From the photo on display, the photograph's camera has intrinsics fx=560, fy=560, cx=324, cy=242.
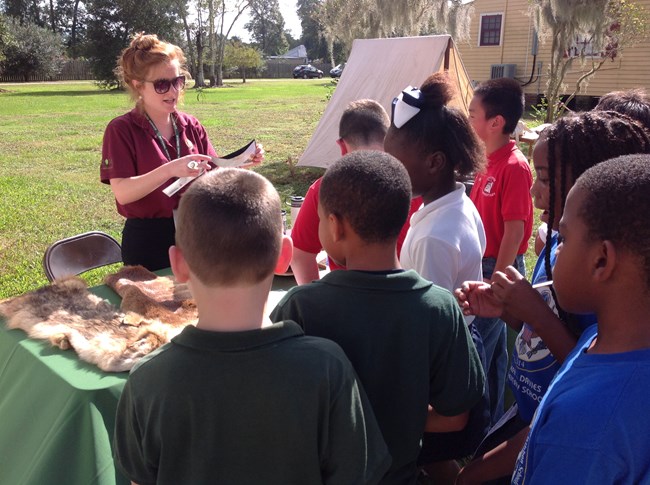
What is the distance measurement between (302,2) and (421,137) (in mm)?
95028

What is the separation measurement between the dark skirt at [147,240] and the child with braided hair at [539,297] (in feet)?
6.48

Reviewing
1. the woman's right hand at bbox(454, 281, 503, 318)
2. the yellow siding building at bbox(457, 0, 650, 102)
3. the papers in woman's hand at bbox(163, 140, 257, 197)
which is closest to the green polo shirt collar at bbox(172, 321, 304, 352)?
the woman's right hand at bbox(454, 281, 503, 318)

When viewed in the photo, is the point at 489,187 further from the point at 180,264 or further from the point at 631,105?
the point at 180,264

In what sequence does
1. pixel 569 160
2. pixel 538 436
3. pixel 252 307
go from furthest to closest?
1. pixel 569 160
2. pixel 252 307
3. pixel 538 436

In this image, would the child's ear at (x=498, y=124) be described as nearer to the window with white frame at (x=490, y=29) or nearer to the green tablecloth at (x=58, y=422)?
the green tablecloth at (x=58, y=422)

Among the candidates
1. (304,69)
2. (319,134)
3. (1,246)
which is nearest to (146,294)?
(1,246)

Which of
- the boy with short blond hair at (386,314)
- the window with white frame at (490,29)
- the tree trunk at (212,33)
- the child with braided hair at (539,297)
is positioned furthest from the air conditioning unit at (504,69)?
the boy with short blond hair at (386,314)

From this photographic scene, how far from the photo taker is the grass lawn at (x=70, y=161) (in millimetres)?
6594

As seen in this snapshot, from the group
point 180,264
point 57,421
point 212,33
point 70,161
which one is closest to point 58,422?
point 57,421

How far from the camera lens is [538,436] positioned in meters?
1.16

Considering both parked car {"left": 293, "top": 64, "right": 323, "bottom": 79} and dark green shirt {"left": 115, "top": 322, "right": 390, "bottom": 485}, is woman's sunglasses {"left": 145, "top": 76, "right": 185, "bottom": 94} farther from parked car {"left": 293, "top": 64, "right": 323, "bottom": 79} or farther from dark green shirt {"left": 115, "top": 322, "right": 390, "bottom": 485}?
parked car {"left": 293, "top": 64, "right": 323, "bottom": 79}

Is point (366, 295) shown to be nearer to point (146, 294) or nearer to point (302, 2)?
point (146, 294)

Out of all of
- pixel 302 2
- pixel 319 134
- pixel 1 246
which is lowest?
pixel 1 246

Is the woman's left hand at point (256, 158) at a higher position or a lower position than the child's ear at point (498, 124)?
lower
